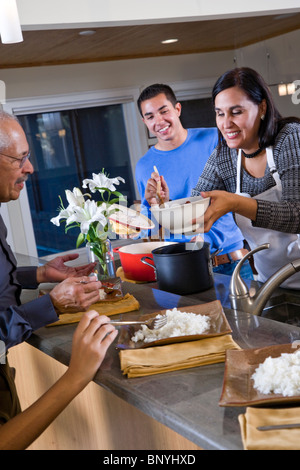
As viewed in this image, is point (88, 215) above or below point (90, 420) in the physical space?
above

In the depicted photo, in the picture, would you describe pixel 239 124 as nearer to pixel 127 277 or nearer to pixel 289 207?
pixel 289 207

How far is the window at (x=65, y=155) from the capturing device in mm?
5492

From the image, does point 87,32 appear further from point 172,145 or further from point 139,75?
point 139,75

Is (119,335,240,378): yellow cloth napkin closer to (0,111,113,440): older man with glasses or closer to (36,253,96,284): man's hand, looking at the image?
(0,111,113,440): older man with glasses

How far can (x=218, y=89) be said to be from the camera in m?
1.99

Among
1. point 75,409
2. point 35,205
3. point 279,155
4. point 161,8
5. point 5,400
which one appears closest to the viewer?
point 5,400

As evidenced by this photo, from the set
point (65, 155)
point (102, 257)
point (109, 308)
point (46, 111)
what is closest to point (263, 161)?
point (102, 257)

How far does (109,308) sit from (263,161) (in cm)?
82

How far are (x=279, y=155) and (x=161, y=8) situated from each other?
130 cm

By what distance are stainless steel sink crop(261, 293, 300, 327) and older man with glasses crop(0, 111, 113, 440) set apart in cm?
58

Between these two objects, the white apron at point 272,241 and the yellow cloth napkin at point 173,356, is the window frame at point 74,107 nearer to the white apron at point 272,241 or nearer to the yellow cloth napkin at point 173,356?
the white apron at point 272,241

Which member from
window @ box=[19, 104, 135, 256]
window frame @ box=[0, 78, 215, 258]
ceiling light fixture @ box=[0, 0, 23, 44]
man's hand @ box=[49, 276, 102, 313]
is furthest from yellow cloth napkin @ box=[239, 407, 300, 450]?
window @ box=[19, 104, 135, 256]

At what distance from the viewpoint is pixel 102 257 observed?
72.8 inches

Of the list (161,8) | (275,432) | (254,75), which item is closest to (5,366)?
(275,432)
